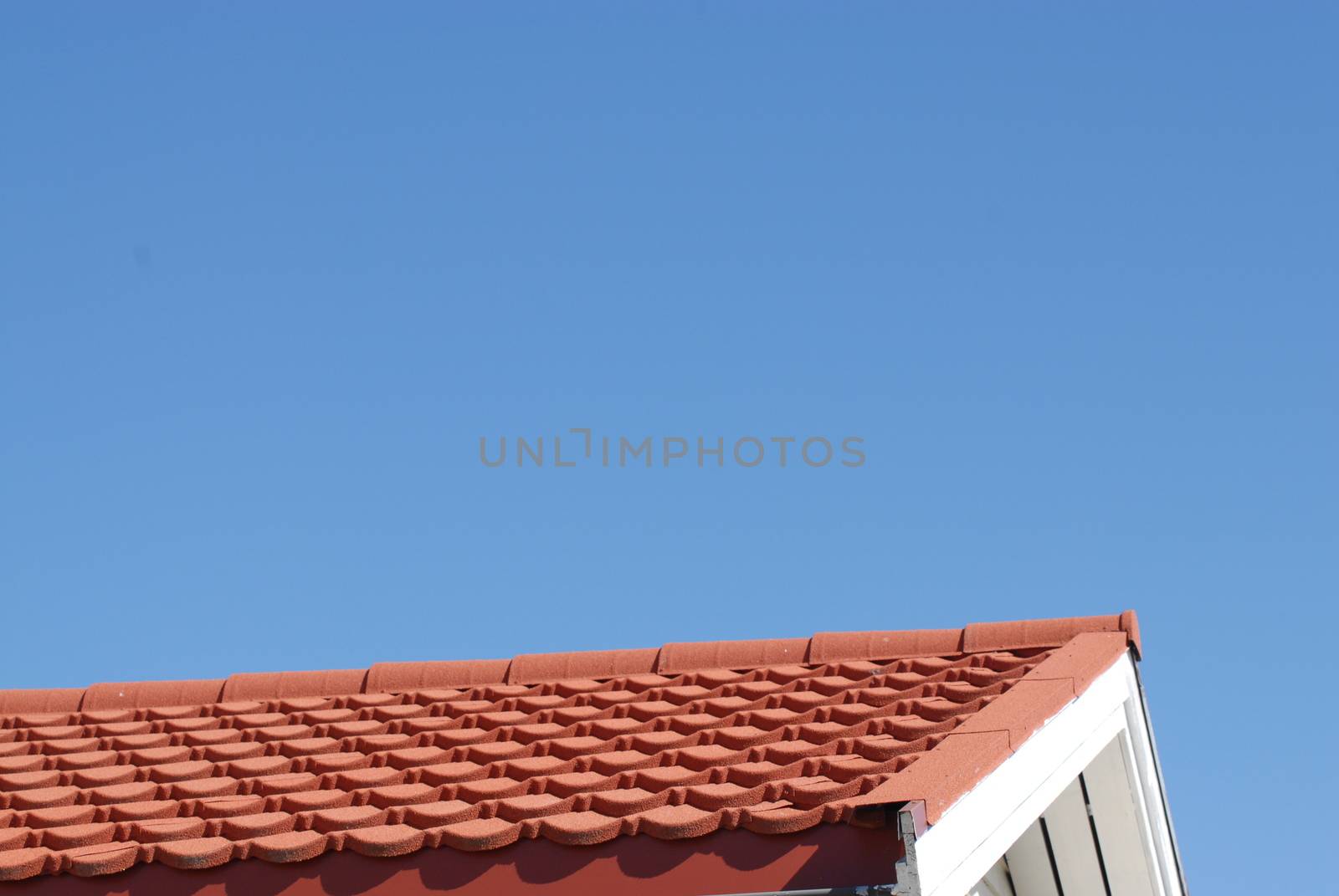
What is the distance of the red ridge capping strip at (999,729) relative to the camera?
149 inches

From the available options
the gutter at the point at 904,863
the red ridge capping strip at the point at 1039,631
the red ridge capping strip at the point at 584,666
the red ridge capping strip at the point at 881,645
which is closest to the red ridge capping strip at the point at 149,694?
the red ridge capping strip at the point at 584,666

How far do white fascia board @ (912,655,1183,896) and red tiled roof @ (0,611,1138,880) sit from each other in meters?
0.08

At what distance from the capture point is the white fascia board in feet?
12.6

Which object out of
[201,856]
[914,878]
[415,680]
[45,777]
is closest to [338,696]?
[415,680]

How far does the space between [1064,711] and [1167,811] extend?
1.50 m

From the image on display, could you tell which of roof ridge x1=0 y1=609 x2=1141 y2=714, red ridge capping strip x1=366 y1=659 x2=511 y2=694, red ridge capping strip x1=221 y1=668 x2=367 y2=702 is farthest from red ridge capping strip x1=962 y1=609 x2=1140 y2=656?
red ridge capping strip x1=221 y1=668 x2=367 y2=702

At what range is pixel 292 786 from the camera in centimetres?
524

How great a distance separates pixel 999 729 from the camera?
4449 mm

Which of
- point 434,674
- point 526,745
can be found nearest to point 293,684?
point 434,674

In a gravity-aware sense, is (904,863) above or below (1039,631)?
below

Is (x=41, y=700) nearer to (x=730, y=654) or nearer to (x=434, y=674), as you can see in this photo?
(x=434, y=674)

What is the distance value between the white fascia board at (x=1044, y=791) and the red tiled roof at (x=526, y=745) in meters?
0.08

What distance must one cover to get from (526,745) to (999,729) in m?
1.83

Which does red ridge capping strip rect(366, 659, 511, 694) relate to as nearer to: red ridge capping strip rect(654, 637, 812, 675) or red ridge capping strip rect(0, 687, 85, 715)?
red ridge capping strip rect(654, 637, 812, 675)
